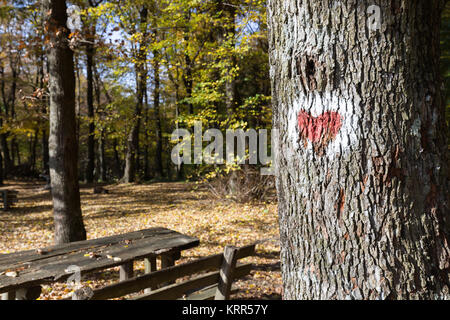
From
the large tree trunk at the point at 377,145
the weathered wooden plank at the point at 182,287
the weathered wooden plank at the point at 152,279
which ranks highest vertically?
the large tree trunk at the point at 377,145

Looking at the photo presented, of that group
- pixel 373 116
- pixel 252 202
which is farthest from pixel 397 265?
pixel 252 202

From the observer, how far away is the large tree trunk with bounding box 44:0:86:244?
5.15 metres

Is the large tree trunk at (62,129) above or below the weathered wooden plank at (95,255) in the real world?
above

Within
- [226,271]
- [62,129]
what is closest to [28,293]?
[226,271]

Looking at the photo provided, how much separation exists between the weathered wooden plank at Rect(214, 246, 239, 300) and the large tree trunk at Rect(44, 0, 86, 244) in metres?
3.49

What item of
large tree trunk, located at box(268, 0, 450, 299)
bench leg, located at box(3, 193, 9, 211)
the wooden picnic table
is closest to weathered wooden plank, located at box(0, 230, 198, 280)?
the wooden picnic table

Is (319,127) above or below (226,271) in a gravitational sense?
above

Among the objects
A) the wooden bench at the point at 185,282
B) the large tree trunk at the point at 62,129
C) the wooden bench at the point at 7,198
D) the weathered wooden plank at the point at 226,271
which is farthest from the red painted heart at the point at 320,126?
the wooden bench at the point at 7,198

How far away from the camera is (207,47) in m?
11.6

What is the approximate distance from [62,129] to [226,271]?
389 centimetres

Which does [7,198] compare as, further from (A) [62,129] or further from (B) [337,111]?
(B) [337,111]

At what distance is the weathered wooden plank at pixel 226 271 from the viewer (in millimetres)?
2924

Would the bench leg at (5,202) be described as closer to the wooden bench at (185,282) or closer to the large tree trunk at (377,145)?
the wooden bench at (185,282)

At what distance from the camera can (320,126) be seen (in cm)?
143
